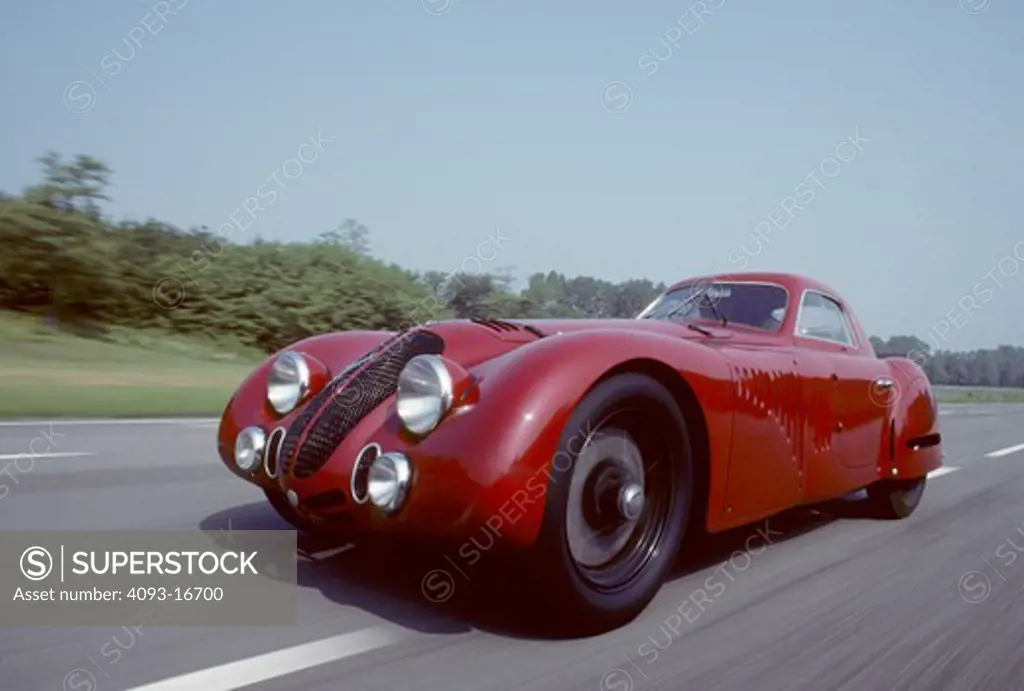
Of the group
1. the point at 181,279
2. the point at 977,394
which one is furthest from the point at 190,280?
the point at 977,394

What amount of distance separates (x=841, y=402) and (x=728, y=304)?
78 cm

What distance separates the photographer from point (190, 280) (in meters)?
27.8

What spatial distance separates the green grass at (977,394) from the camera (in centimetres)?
4438

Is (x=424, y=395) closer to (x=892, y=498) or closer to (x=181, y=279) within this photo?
(x=892, y=498)

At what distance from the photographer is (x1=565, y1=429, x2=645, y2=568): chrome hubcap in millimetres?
3398

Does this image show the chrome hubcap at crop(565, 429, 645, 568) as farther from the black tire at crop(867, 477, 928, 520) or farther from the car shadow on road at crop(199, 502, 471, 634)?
the black tire at crop(867, 477, 928, 520)

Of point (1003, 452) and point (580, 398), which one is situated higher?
point (580, 398)

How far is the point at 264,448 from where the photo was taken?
3896 mm

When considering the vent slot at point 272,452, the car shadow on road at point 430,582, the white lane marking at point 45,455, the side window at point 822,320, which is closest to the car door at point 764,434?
the car shadow on road at point 430,582

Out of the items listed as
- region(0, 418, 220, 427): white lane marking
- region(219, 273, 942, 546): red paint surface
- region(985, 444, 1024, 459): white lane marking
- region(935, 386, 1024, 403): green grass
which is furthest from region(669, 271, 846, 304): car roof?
region(935, 386, 1024, 403): green grass

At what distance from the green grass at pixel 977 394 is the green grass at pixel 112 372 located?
32185 millimetres

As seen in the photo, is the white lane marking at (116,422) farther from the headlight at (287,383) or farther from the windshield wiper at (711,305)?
the windshield wiper at (711,305)

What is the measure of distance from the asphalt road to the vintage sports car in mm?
270

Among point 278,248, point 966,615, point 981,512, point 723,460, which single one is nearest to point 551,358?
point 723,460
